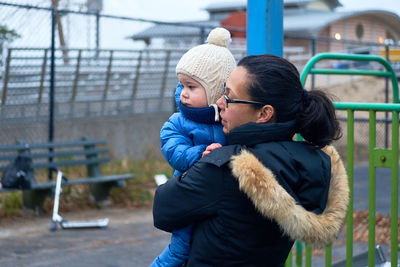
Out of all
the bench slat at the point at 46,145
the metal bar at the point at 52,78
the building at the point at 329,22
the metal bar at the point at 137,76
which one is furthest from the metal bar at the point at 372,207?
the building at the point at 329,22

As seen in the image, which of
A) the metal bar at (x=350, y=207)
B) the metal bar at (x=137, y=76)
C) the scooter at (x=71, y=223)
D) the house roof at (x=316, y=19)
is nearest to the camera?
the metal bar at (x=350, y=207)

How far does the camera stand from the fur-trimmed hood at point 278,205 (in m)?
1.71

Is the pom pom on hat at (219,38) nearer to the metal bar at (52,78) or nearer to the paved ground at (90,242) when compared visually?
the paved ground at (90,242)

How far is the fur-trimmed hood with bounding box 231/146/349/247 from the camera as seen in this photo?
1714 mm

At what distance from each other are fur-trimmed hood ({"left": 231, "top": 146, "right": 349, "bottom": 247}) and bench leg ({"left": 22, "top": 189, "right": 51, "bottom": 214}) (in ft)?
17.5

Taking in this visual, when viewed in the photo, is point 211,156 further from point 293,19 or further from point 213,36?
point 293,19

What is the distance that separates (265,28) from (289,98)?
130 cm

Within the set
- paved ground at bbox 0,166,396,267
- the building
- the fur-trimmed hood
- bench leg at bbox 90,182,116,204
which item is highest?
the building

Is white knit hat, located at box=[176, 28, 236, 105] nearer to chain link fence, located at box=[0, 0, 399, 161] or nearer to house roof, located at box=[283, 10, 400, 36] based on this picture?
chain link fence, located at box=[0, 0, 399, 161]

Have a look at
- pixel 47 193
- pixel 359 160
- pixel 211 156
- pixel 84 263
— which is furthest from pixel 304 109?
pixel 359 160

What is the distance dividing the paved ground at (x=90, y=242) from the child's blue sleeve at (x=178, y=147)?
10.1 feet

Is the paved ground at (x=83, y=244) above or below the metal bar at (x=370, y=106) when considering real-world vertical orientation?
below

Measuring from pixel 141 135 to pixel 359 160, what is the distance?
4.97 m

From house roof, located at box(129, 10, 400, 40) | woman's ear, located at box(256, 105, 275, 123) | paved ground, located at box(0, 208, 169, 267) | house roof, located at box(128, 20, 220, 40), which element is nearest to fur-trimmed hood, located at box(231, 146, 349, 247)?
woman's ear, located at box(256, 105, 275, 123)
